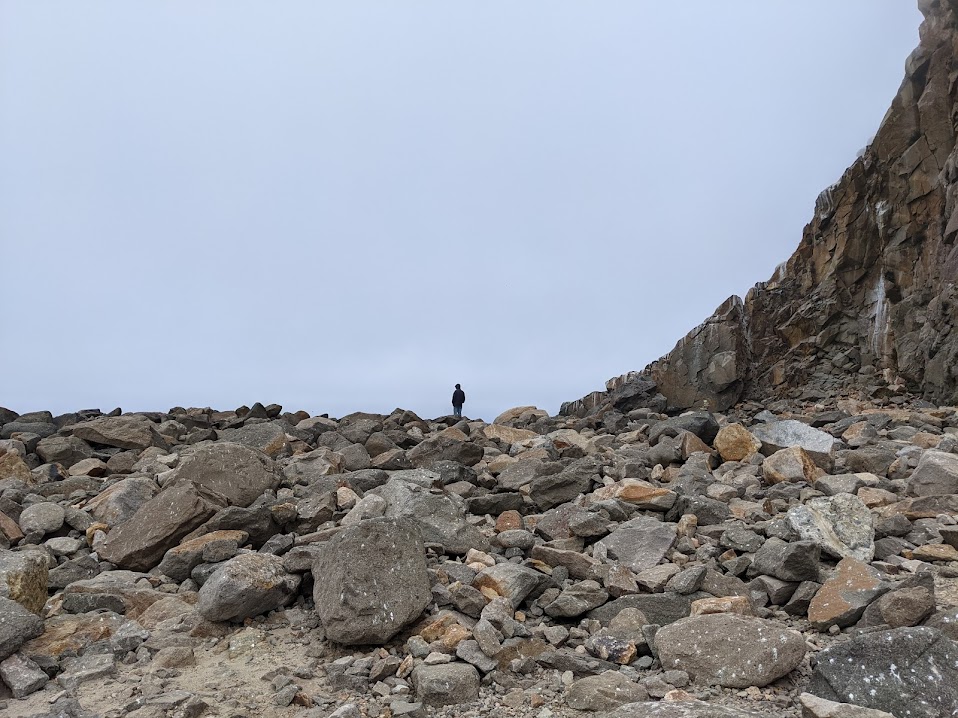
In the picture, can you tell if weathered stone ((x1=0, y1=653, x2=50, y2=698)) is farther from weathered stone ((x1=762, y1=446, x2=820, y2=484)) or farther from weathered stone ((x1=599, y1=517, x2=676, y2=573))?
weathered stone ((x1=762, y1=446, x2=820, y2=484))

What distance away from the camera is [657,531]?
250 inches

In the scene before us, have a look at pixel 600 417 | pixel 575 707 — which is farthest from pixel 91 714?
pixel 600 417

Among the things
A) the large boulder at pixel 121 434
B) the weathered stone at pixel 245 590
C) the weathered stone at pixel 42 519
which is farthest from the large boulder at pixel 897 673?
the large boulder at pixel 121 434

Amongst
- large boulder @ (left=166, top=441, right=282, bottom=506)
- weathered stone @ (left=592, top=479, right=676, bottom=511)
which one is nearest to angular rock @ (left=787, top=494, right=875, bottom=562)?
weathered stone @ (left=592, top=479, right=676, bottom=511)

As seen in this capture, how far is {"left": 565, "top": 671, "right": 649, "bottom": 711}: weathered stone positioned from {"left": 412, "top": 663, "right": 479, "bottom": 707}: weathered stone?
630 mm

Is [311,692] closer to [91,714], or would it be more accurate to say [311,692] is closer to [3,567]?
[91,714]

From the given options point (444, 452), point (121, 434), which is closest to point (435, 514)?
point (444, 452)

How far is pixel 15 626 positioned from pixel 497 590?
3678 millimetres

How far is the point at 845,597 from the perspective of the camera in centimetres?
467

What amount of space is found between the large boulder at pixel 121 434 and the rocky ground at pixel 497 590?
8.75 ft

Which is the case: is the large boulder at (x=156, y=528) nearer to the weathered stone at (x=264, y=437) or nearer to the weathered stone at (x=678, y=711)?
the weathered stone at (x=264, y=437)

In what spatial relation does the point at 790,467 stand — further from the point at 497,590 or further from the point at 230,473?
the point at 230,473

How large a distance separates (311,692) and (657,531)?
3597mm

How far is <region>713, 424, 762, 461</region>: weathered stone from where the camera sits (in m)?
9.43
